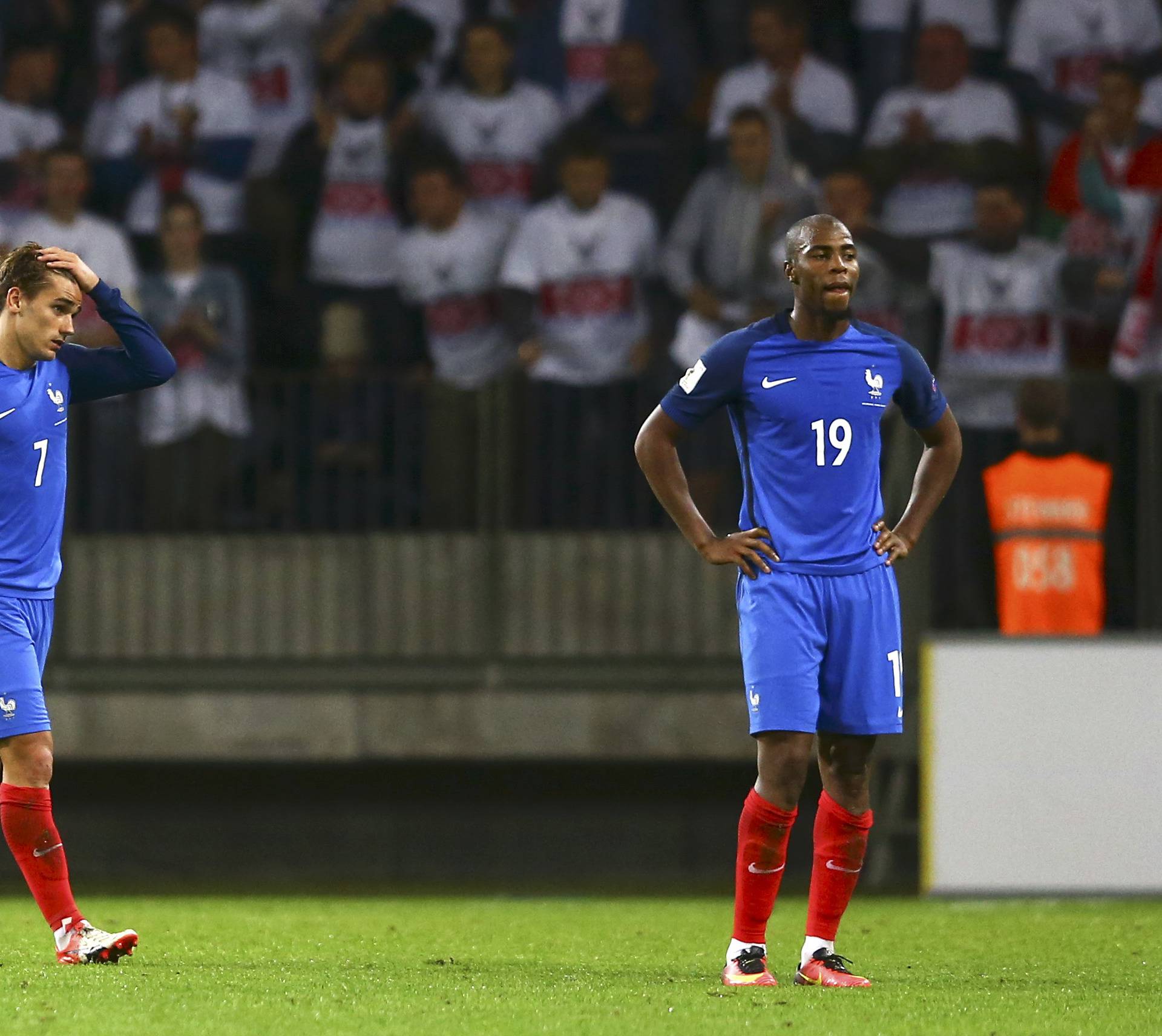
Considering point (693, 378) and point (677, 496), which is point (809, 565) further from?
point (693, 378)

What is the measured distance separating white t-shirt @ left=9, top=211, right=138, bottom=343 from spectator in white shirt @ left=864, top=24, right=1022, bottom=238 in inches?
160

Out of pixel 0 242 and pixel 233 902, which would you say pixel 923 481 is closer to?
pixel 233 902

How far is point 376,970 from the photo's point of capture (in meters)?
6.14

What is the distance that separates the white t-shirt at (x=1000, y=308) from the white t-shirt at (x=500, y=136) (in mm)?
2331

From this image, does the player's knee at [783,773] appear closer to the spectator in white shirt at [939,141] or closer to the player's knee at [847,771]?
the player's knee at [847,771]

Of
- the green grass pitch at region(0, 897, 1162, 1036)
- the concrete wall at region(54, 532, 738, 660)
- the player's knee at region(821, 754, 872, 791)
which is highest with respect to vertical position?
the concrete wall at region(54, 532, 738, 660)

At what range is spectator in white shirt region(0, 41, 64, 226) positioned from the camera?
38.8 ft

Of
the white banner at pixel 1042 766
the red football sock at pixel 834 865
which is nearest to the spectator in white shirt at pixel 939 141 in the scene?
the white banner at pixel 1042 766

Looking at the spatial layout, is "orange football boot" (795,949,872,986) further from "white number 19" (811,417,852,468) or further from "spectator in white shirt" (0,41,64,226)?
"spectator in white shirt" (0,41,64,226)

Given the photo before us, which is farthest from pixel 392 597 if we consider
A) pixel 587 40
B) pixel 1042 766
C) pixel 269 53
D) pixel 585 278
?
pixel 269 53

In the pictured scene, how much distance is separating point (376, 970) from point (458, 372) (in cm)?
537

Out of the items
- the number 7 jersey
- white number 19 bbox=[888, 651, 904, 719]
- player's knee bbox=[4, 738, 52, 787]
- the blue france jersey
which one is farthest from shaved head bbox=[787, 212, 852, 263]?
player's knee bbox=[4, 738, 52, 787]

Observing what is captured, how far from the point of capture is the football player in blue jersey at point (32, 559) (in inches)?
232

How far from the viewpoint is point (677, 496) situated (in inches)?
232
